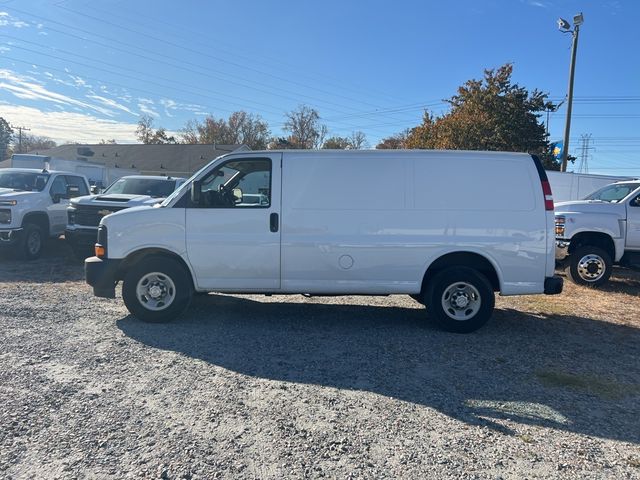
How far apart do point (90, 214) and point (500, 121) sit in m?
22.2

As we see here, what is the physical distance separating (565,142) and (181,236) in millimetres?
17634

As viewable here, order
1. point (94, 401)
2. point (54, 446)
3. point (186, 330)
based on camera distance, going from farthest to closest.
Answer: point (186, 330)
point (94, 401)
point (54, 446)

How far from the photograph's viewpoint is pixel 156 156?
47062 millimetres

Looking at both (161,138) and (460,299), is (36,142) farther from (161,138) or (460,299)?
(460,299)

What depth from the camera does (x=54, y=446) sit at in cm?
306

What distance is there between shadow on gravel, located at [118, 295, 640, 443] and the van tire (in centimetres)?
19

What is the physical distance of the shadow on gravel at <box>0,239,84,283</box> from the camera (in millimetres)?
8398

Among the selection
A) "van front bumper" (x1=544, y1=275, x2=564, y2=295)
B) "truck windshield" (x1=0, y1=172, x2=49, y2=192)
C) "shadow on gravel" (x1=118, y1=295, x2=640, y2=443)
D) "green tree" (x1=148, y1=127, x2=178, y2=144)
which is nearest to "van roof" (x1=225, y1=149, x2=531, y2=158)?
"van front bumper" (x1=544, y1=275, x2=564, y2=295)

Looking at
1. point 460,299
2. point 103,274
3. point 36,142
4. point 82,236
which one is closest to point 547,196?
point 460,299

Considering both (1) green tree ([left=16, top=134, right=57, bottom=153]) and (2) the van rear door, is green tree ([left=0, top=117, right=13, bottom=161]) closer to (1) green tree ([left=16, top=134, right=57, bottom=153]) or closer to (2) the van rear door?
(1) green tree ([left=16, top=134, right=57, bottom=153])

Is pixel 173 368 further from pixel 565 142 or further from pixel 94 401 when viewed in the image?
pixel 565 142

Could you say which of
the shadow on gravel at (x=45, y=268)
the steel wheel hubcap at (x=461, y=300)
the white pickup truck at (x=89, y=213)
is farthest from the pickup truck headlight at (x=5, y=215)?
the steel wheel hubcap at (x=461, y=300)

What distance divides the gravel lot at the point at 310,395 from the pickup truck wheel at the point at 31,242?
12.2 ft

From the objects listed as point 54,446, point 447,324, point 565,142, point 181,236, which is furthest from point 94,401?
point 565,142
